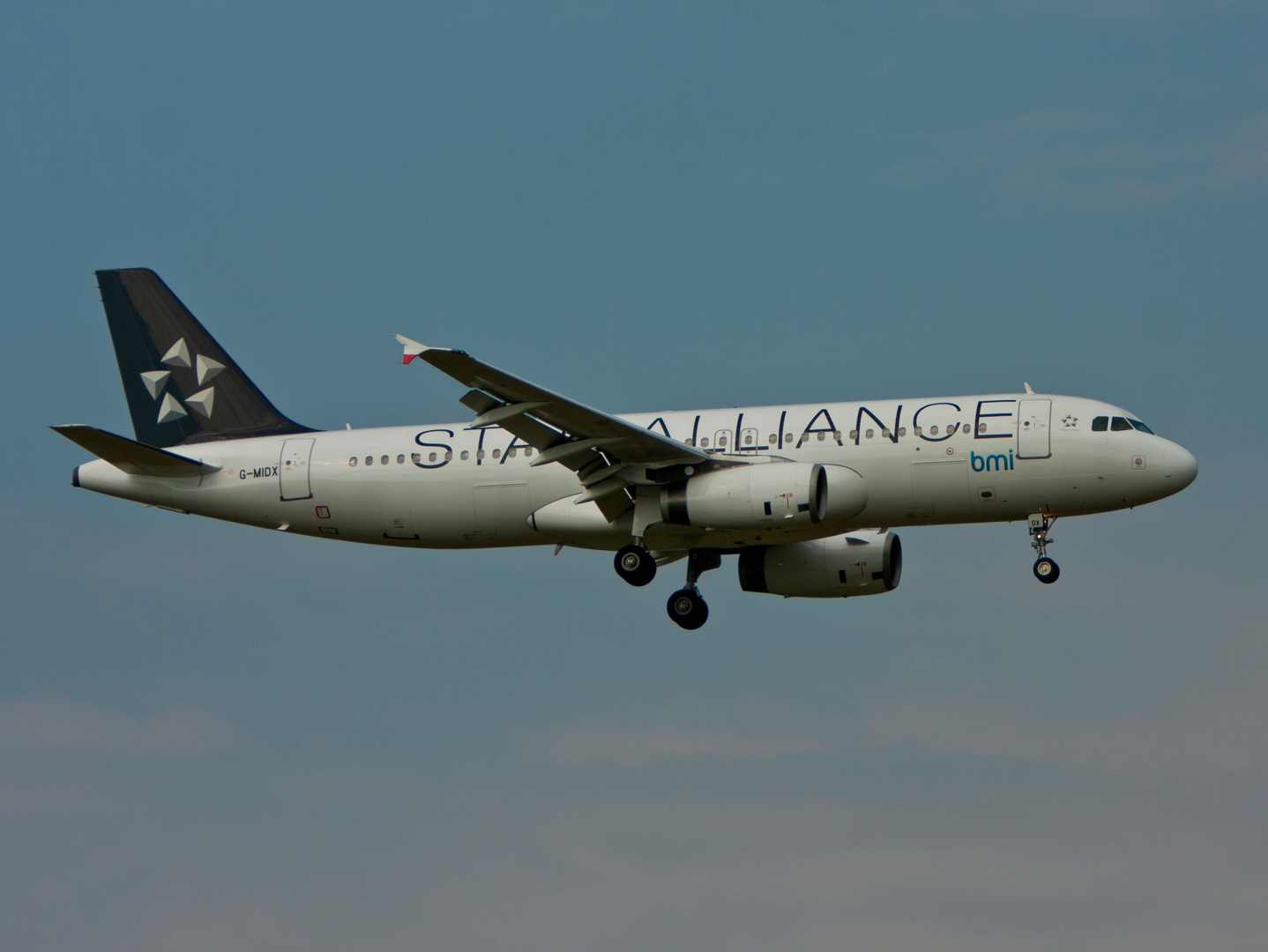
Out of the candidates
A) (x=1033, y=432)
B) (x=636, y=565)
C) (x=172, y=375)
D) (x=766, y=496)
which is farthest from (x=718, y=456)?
(x=172, y=375)

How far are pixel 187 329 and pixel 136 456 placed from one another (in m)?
5.43

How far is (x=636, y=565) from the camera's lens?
38375mm

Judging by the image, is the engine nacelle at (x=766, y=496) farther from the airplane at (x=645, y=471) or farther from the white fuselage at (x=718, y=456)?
the white fuselage at (x=718, y=456)

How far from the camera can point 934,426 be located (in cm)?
3675

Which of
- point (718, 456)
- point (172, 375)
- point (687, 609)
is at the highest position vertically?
point (172, 375)

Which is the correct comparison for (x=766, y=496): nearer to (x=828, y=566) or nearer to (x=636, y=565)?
(x=636, y=565)

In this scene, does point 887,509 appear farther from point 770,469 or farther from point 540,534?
point 540,534

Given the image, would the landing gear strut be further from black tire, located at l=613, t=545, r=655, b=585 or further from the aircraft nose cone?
the aircraft nose cone

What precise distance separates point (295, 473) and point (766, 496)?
1294 cm

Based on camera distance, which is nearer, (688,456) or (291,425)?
(688,456)

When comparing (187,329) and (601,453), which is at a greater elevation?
(187,329)

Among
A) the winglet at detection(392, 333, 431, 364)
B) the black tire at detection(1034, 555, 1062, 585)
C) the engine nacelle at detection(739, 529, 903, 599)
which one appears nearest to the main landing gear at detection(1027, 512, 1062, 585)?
the black tire at detection(1034, 555, 1062, 585)

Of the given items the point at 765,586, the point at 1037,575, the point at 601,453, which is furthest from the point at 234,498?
the point at 1037,575

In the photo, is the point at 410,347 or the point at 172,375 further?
the point at 172,375
